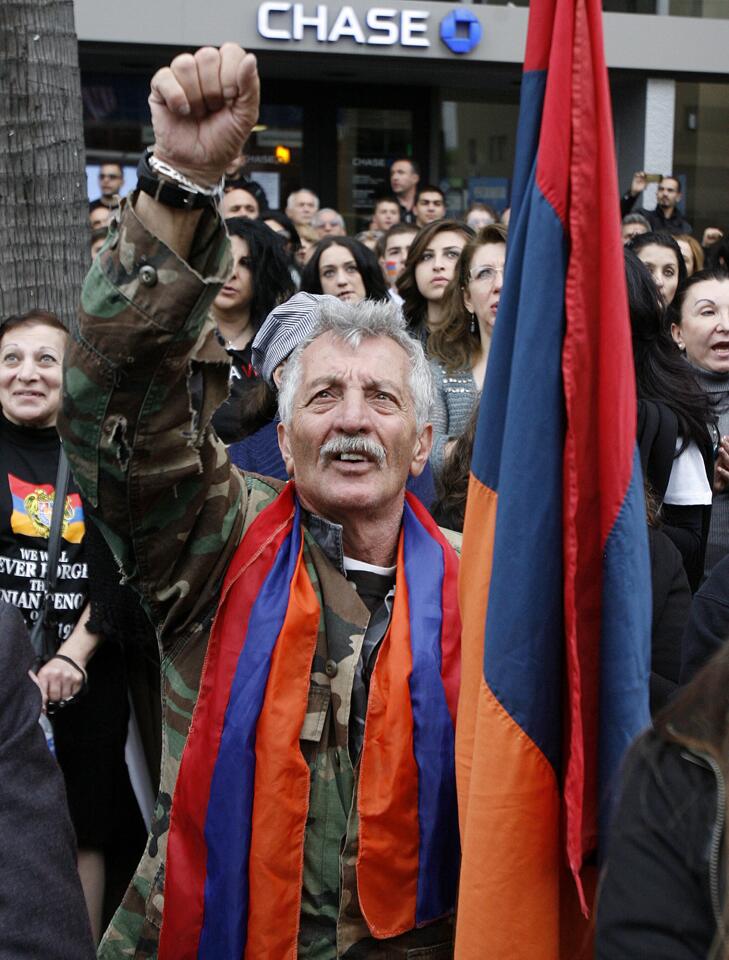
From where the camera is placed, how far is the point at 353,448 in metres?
2.36

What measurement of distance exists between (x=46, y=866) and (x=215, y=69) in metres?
1.15

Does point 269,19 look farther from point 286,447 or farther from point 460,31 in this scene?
point 286,447

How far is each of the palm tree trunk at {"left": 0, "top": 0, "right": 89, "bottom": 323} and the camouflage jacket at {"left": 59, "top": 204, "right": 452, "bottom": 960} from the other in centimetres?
195

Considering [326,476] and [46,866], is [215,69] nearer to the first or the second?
[326,476]

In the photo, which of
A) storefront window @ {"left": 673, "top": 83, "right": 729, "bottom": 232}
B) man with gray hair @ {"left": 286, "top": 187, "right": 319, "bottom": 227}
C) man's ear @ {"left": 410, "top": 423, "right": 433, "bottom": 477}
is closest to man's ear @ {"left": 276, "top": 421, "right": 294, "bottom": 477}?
man's ear @ {"left": 410, "top": 423, "right": 433, "bottom": 477}

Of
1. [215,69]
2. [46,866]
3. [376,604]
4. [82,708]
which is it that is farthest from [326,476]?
[82,708]

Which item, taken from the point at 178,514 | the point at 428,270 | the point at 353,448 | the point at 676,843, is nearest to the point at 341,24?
the point at 428,270

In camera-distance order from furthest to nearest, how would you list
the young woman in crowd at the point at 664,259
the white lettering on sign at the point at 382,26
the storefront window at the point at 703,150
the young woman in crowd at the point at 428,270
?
the storefront window at the point at 703,150 → the white lettering on sign at the point at 382,26 → the young woman in crowd at the point at 664,259 → the young woman in crowd at the point at 428,270

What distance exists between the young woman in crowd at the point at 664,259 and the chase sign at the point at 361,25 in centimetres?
870

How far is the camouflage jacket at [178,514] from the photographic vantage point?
1911 millimetres

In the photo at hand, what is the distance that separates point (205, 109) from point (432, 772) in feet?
3.81

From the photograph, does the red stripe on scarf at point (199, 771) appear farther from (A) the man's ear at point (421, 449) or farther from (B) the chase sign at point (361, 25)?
(B) the chase sign at point (361, 25)

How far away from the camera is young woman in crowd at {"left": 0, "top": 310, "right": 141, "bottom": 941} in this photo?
3494 mm

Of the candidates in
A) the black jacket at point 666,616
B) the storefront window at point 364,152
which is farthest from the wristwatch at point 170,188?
the storefront window at point 364,152
